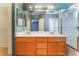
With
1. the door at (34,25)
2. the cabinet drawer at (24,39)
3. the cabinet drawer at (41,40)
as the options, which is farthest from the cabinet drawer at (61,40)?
the door at (34,25)

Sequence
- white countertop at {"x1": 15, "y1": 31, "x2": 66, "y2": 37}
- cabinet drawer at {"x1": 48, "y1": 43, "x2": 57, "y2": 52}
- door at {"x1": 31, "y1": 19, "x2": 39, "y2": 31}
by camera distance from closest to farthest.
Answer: door at {"x1": 31, "y1": 19, "x2": 39, "y2": 31} < white countertop at {"x1": 15, "y1": 31, "x2": 66, "y2": 37} < cabinet drawer at {"x1": 48, "y1": 43, "x2": 57, "y2": 52}

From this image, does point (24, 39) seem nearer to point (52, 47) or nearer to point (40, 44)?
point (40, 44)

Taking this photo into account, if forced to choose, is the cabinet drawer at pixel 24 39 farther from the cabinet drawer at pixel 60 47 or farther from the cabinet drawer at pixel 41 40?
the cabinet drawer at pixel 60 47

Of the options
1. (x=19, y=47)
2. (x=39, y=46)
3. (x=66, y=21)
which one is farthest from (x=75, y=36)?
(x=19, y=47)

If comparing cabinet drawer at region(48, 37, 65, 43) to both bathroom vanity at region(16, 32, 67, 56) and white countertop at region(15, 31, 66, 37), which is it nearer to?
bathroom vanity at region(16, 32, 67, 56)

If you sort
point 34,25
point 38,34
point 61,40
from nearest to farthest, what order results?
point 34,25 → point 38,34 → point 61,40

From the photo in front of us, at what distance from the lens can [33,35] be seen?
396 cm

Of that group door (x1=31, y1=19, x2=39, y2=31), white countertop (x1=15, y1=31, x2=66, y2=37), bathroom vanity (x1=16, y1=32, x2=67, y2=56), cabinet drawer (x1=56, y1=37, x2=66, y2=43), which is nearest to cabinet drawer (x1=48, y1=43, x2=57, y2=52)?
bathroom vanity (x1=16, y1=32, x2=67, y2=56)

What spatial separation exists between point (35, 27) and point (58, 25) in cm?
68

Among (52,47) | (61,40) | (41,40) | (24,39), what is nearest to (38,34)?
(41,40)

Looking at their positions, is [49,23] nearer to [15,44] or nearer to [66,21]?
[66,21]

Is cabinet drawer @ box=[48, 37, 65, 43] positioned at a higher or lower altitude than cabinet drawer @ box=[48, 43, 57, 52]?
higher

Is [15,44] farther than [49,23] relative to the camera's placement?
Yes

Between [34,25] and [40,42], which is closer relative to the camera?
[34,25]
